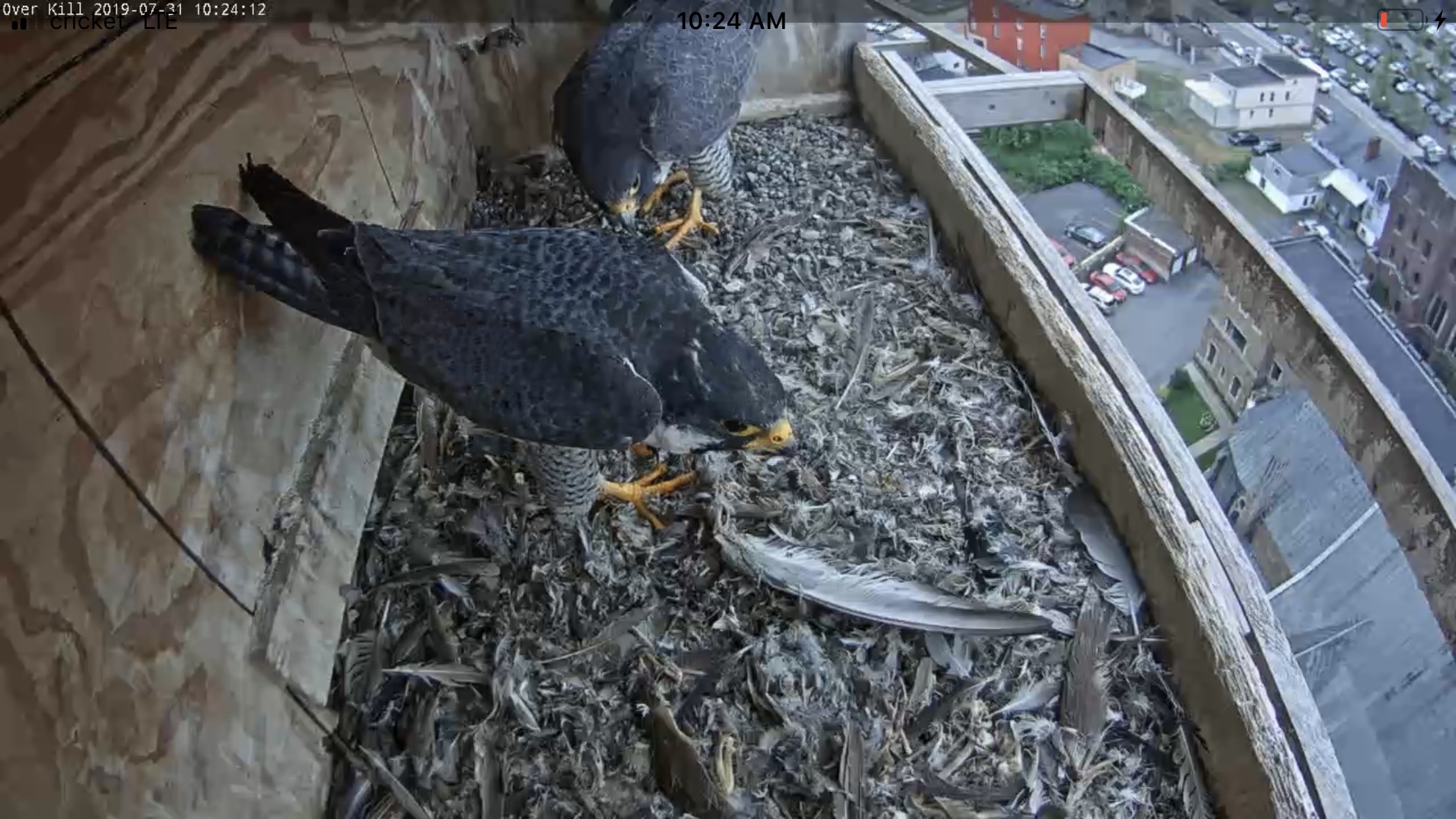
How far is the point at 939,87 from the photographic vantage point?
11.2 feet

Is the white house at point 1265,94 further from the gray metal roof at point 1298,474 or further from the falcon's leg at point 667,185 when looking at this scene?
the falcon's leg at point 667,185

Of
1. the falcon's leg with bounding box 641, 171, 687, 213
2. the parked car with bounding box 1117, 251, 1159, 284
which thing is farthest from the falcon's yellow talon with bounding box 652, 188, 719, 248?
the parked car with bounding box 1117, 251, 1159, 284

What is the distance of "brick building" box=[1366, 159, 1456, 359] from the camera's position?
2061mm

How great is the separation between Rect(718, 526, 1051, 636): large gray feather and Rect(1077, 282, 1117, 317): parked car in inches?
38.1

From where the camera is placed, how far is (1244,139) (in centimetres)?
268

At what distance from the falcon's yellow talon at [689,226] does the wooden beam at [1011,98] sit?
96cm

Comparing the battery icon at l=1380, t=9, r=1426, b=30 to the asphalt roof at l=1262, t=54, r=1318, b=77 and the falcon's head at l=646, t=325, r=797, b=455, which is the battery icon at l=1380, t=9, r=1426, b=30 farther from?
the falcon's head at l=646, t=325, r=797, b=455

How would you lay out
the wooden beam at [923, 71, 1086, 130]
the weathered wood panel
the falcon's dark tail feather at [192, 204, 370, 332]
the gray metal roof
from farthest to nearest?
the wooden beam at [923, 71, 1086, 130]
the gray metal roof
the falcon's dark tail feather at [192, 204, 370, 332]
the weathered wood panel

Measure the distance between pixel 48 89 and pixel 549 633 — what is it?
129 cm

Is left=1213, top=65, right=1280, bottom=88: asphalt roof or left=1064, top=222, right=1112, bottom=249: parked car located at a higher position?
left=1213, top=65, right=1280, bottom=88: asphalt roof

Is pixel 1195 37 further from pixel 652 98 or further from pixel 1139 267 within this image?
pixel 652 98

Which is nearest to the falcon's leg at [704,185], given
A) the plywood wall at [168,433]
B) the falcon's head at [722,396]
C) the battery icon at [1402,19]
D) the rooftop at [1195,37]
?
the plywood wall at [168,433]

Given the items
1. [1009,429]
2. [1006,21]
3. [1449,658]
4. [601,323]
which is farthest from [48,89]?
[1006,21]

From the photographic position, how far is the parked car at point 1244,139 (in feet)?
8.57
